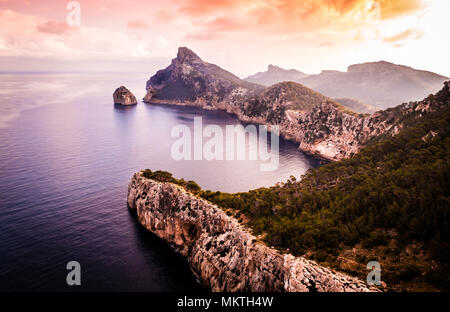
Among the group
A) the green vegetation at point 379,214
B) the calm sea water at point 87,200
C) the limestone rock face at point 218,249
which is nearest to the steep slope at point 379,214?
the green vegetation at point 379,214

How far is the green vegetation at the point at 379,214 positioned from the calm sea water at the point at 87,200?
61.2 feet

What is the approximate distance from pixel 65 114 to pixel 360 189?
189m

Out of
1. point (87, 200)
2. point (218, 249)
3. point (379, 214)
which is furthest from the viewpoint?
point (87, 200)

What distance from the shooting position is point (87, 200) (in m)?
64.6

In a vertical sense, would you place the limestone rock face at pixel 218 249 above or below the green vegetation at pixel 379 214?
below

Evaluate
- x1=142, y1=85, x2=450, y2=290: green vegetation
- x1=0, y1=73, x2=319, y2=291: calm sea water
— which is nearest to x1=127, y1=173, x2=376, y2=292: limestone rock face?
x1=142, y1=85, x2=450, y2=290: green vegetation

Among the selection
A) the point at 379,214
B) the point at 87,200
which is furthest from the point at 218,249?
the point at 87,200

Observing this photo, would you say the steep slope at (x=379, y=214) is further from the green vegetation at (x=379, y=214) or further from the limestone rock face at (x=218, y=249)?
the limestone rock face at (x=218, y=249)

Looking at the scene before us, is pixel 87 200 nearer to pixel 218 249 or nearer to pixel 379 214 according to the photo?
pixel 218 249

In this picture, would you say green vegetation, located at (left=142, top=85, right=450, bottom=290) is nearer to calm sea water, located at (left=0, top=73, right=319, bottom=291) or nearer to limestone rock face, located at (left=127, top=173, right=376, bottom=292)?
limestone rock face, located at (left=127, top=173, right=376, bottom=292)

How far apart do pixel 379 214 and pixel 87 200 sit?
65693 millimetres

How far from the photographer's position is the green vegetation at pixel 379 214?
27.4 metres

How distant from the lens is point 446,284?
74.9 ft

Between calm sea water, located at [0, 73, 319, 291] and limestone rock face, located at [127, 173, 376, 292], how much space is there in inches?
139
